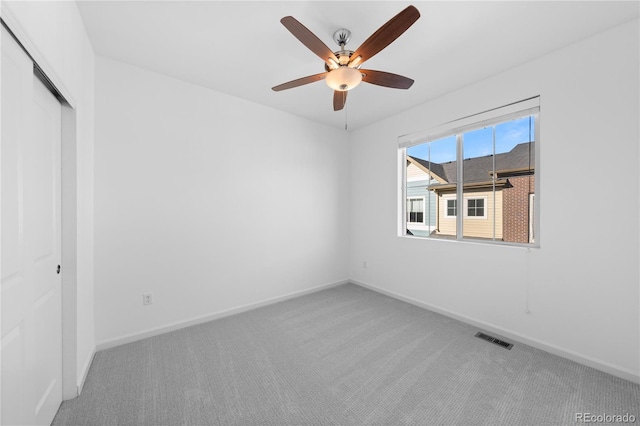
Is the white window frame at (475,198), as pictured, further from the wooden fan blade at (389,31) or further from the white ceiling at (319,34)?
the wooden fan blade at (389,31)

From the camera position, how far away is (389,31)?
5.08 ft

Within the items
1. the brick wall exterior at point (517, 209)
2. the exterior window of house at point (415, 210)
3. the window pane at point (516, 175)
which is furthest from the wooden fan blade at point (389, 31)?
the exterior window of house at point (415, 210)

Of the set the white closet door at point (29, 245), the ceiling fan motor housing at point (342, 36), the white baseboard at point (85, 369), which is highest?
the ceiling fan motor housing at point (342, 36)

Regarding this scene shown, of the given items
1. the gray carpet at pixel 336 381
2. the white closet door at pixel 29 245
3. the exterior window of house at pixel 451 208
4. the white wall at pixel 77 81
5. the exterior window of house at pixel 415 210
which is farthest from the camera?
the exterior window of house at pixel 415 210

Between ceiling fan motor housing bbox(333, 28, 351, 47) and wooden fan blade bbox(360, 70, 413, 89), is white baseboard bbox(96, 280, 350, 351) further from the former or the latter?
ceiling fan motor housing bbox(333, 28, 351, 47)

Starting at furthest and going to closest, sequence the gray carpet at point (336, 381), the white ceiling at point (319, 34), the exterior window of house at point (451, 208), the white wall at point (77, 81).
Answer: the exterior window of house at point (451, 208) → the white ceiling at point (319, 34) → the gray carpet at point (336, 381) → the white wall at point (77, 81)

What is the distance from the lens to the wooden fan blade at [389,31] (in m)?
1.40

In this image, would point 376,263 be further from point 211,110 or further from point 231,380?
point 211,110

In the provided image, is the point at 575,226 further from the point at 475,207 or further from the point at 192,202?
the point at 192,202

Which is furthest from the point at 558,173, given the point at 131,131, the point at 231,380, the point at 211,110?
the point at 131,131

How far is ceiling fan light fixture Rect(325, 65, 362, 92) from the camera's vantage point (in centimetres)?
181

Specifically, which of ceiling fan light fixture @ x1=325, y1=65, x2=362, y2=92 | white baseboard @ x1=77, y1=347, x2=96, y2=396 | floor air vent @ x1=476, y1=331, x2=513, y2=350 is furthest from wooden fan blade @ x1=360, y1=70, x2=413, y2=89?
white baseboard @ x1=77, y1=347, x2=96, y2=396

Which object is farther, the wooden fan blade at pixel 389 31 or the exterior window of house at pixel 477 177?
the exterior window of house at pixel 477 177

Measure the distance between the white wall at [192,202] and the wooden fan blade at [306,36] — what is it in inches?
69.0
